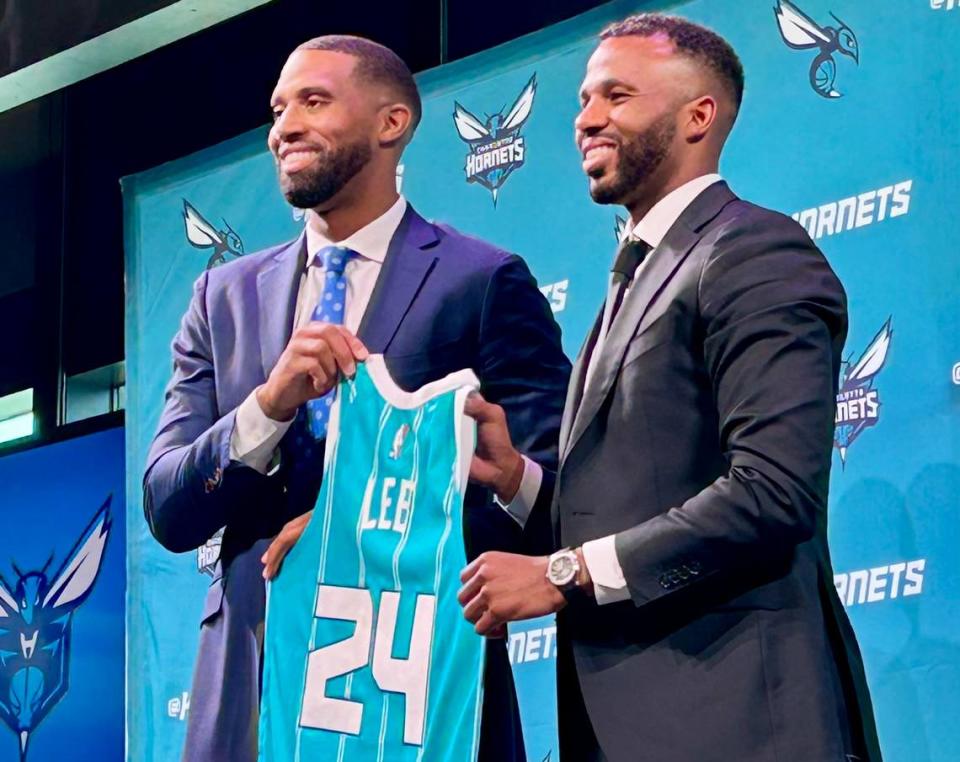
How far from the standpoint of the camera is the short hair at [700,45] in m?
2.32

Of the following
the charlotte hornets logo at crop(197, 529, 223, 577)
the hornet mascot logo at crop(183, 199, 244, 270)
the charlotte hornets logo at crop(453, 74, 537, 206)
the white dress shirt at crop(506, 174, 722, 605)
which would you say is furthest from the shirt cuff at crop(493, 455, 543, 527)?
the hornet mascot logo at crop(183, 199, 244, 270)

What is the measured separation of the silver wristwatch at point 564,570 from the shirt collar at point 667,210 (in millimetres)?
460

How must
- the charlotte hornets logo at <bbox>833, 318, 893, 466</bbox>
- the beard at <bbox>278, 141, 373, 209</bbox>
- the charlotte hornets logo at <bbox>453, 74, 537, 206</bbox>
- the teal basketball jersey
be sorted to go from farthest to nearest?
the charlotte hornets logo at <bbox>453, 74, 537, 206</bbox>
the charlotte hornets logo at <bbox>833, 318, 893, 466</bbox>
the beard at <bbox>278, 141, 373, 209</bbox>
the teal basketball jersey

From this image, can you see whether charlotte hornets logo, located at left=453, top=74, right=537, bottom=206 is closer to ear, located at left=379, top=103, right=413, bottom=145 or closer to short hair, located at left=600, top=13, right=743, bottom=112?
ear, located at left=379, top=103, right=413, bottom=145

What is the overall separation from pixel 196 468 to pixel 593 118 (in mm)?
743

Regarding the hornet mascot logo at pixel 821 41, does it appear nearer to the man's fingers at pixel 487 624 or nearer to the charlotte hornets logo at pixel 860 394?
the charlotte hornets logo at pixel 860 394

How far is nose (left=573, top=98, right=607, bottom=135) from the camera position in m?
2.31

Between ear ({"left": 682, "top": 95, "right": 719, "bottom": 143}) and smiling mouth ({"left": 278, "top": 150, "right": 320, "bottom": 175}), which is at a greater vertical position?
smiling mouth ({"left": 278, "top": 150, "right": 320, "bottom": 175})

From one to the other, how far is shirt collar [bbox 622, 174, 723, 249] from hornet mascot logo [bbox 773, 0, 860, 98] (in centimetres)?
109

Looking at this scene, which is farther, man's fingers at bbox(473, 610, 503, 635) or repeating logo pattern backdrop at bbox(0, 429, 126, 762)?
repeating logo pattern backdrop at bbox(0, 429, 126, 762)

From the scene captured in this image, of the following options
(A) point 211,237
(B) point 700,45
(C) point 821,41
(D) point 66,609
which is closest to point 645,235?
(B) point 700,45

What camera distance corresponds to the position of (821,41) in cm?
330

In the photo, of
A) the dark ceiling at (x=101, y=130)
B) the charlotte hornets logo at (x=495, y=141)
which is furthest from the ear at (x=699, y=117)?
the dark ceiling at (x=101, y=130)

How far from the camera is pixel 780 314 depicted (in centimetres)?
201
